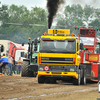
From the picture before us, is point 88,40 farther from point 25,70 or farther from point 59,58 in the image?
point 59,58

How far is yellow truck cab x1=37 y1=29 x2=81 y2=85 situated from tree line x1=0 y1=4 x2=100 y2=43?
70875 millimetres

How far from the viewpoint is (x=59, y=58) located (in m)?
17.0

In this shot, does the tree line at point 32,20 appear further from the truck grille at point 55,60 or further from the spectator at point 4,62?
the truck grille at point 55,60

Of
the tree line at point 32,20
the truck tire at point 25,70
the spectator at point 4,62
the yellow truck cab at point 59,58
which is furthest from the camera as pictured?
the tree line at point 32,20

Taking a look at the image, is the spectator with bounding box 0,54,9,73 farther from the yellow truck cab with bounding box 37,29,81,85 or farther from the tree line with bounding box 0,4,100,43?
the tree line with bounding box 0,4,100,43

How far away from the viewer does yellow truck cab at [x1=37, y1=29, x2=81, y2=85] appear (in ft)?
55.5

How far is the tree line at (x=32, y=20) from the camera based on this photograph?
96.4 meters

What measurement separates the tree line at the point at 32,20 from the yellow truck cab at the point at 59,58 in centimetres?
7087

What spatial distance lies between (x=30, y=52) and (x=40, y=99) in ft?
37.2

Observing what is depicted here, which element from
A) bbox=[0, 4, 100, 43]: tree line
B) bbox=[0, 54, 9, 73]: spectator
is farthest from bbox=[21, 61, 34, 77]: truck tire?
bbox=[0, 4, 100, 43]: tree line

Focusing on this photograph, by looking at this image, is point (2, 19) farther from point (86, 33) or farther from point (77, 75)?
point (77, 75)

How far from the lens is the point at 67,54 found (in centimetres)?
1691

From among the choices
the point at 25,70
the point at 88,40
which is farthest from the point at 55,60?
the point at 88,40

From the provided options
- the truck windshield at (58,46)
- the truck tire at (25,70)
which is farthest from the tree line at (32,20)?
the truck windshield at (58,46)
